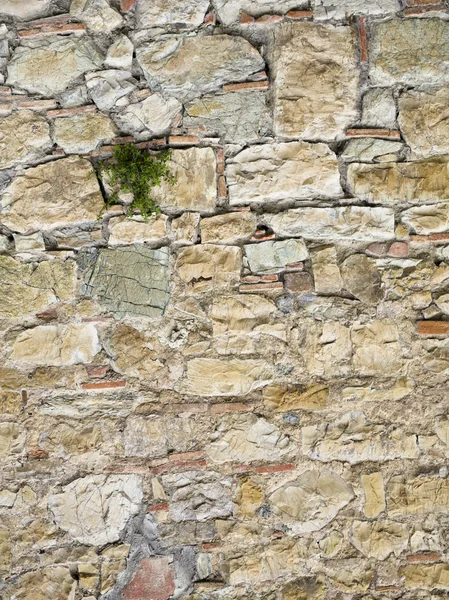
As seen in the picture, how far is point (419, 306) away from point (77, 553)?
6.92 feet

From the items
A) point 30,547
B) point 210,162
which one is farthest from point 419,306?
point 30,547

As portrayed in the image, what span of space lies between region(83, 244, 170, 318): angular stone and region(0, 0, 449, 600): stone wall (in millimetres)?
11

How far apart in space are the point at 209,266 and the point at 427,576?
1.88m

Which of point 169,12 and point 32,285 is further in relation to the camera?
point 32,285

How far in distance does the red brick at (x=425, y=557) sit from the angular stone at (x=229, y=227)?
1799 mm

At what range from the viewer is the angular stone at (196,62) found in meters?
2.77

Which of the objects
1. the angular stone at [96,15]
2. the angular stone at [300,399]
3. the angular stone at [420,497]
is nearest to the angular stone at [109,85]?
the angular stone at [96,15]

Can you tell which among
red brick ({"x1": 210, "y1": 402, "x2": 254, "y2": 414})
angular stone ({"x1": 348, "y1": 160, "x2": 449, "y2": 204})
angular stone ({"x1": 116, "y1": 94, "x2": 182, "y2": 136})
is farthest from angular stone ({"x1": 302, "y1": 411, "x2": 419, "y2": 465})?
angular stone ({"x1": 116, "y1": 94, "x2": 182, "y2": 136})

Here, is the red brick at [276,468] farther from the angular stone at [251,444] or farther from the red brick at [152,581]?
the red brick at [152,581]

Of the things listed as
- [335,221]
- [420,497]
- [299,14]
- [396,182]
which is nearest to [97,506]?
[420,497]

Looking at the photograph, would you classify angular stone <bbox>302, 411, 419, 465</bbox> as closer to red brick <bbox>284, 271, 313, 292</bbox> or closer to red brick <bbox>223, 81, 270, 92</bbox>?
red brick <bbox>284, 271, 313, 292</bbox>

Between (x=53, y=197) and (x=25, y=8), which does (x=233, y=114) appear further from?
(x=25, y=8)

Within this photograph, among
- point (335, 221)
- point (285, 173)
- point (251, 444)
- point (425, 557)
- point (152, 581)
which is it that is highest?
point (285, 173)

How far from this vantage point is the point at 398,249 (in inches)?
111
